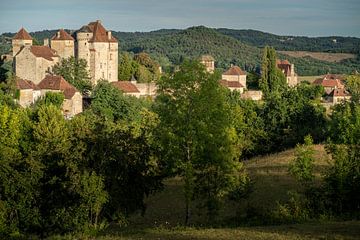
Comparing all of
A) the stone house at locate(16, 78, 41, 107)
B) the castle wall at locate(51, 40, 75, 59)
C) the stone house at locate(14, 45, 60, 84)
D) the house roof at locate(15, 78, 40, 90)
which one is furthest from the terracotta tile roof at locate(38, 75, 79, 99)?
the castle wall at locate(51, 40, 75, 59)

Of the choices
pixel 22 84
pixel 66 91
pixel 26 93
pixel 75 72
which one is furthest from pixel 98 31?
pixel 26 93

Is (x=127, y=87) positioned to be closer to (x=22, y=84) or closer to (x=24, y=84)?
(x=24, y=84)

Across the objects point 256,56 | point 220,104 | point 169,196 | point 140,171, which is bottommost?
point 169,196

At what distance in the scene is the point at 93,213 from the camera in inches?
900

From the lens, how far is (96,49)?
7338 cm

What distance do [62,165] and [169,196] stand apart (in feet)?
29.4

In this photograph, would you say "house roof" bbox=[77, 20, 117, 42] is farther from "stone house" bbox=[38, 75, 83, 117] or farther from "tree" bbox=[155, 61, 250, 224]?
"tree" bbox=[155, 61, 250, 224]

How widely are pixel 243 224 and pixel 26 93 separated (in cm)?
4350

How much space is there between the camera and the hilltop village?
61781mm

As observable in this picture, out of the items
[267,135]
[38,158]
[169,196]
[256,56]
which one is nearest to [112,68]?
[267,135]

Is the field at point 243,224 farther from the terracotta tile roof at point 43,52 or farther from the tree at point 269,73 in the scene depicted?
the tree at point 269,73

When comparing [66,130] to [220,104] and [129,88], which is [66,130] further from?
[129,88]

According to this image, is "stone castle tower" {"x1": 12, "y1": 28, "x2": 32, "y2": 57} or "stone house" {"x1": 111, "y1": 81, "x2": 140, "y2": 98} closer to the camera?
"stone house" {"x1": 111, "y1": 81, "x2": 140, "y2": 98}

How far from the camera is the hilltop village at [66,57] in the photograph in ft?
203
